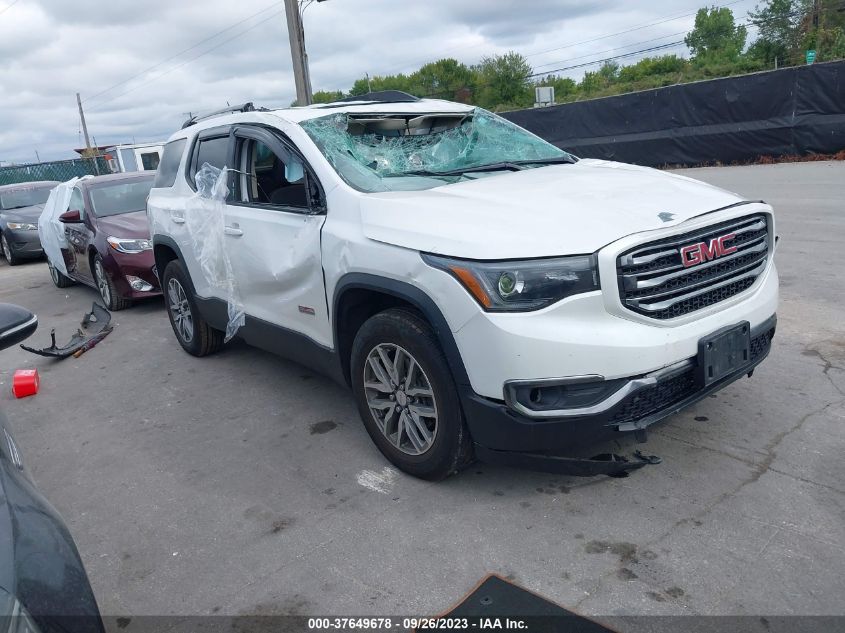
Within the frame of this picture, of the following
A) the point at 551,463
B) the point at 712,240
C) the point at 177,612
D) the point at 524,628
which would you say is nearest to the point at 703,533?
the point at 551,463

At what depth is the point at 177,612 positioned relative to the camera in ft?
9.29

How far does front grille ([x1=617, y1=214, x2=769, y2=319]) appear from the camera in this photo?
291 cm

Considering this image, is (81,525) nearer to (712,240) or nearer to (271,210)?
(271,210)

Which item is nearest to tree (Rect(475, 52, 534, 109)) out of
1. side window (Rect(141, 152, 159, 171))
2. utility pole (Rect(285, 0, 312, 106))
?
side window (Rect(141, 152, 159, 171))

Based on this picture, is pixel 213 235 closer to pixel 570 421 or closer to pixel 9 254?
pixel 570 421

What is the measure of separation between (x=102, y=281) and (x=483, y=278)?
722cm

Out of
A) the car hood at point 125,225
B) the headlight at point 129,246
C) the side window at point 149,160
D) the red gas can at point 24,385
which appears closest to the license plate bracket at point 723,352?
the red gas can at point 24,385

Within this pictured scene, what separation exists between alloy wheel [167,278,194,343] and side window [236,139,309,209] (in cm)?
155

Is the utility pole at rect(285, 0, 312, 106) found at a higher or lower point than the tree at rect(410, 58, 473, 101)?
lower

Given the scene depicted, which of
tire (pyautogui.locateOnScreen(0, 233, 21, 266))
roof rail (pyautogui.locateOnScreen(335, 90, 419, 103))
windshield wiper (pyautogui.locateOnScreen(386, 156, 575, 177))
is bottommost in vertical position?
tire (pyautogui.locateOnScreen(0, 233, 21, 266))

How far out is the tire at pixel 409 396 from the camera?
3.21 metres

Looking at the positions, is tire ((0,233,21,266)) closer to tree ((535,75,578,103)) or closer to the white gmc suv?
the white gmc suv

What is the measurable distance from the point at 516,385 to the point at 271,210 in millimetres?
2213

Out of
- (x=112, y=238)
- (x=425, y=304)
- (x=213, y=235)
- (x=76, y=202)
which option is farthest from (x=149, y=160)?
(x=425, y=304)
